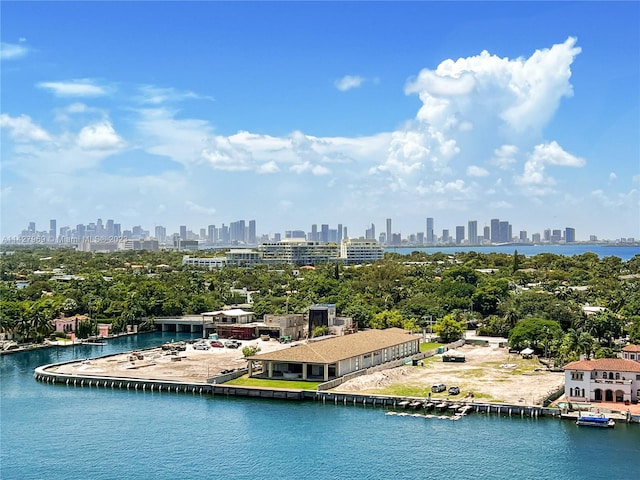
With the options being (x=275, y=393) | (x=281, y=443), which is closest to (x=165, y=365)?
(x=275, y=393)

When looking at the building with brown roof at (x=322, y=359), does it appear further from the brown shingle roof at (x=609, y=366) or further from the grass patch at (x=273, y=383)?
the brown shingle roof at (x=609, y=366)

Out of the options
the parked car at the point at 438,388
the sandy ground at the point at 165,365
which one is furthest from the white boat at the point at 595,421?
the sandy ground at the point at 165,365

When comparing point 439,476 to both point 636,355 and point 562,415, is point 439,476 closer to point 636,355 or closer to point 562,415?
point 562,415

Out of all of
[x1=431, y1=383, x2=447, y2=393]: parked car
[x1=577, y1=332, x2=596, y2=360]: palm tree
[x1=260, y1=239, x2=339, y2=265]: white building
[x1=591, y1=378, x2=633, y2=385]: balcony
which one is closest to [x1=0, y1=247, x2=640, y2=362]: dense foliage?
[x1=577, y1=332, x2=596, y2=360]: palm tree

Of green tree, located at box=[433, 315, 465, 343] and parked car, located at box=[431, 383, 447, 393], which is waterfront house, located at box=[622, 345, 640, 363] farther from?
green tree, located at box=[433, 315, 465, 343]

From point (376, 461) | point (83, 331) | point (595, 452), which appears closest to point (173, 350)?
point (83, 331)
